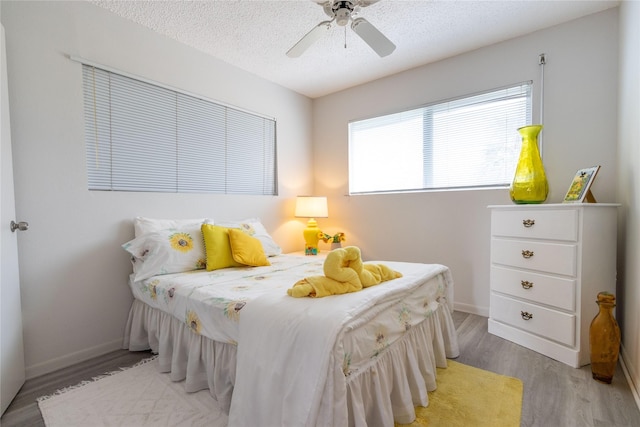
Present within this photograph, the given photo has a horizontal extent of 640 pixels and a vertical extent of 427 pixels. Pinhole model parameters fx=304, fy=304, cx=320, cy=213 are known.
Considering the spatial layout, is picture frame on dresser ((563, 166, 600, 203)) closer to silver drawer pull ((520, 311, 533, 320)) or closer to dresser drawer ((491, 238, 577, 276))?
dresser drawer ((491, 238, 577, 276))

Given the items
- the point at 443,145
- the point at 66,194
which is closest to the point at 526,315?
the point at 443,145

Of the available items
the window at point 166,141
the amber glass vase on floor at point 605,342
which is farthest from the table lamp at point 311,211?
the amber glass vase on floor at point 605,342

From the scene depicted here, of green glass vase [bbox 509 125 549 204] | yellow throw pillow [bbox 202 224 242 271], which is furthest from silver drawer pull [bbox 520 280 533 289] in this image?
yellow throw pillow [bbox 202 224 242 271]

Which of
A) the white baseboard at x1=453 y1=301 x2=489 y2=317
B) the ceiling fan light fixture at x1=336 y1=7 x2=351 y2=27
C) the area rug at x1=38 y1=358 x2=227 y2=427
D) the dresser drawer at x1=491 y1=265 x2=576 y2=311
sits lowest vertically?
the area rug at x1=38 y1=358 x2=227 y2=427

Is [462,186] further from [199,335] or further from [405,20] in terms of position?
[199,335]

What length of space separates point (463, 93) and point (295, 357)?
2.80 metres

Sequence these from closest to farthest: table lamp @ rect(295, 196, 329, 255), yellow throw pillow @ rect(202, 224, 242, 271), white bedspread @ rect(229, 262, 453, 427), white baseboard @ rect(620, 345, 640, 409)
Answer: white bedspread @ rect(229, 262, 453, 427) < white baseboard @ rect(620, 345, 640, 409) < yellow throw pillow @ rect(202, 224, 242, 271) < table lamp @ rect(295, 196, 329, 255)

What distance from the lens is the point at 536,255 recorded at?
2072 millimetres

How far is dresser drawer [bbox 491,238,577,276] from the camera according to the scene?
192 centimetres

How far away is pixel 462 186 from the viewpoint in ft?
9.55

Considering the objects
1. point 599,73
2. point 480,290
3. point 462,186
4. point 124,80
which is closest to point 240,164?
point 124,80

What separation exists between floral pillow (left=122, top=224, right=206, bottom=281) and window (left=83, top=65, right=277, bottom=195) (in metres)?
0.50

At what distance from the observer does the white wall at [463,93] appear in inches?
89.0

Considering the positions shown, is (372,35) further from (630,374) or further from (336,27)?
(630,374)
